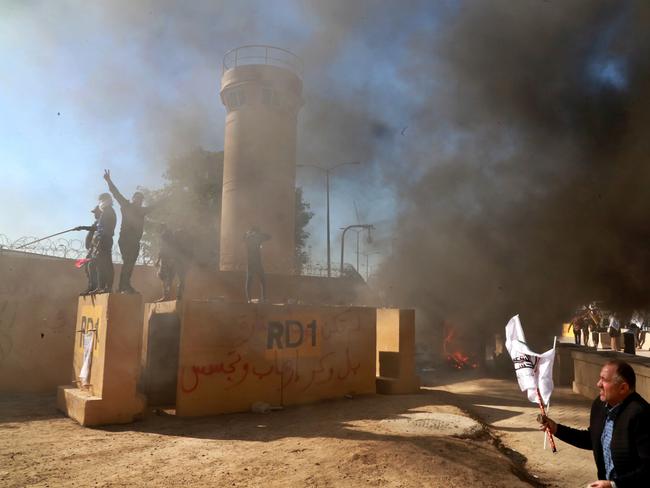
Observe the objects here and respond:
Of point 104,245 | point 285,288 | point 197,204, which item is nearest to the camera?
point 104,245

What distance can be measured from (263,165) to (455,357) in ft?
30.6

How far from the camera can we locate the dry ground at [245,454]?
4996mm

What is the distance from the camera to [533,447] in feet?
22.9

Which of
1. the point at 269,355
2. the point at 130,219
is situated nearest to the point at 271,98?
the point at 130,219

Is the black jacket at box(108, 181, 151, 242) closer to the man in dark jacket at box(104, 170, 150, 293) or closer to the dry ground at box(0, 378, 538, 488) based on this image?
the man in dark jacket at box(104, 170, 150, 293)

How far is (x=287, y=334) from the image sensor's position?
9273mm

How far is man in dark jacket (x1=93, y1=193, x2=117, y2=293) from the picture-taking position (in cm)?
819

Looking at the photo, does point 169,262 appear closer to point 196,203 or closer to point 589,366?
point 589,366

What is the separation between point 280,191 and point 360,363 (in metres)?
9.19

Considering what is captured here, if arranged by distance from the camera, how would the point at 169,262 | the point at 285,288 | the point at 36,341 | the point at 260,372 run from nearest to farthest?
the point at 260,372 < the point at 169,262 < the point at 36,341 < the point at 285,288

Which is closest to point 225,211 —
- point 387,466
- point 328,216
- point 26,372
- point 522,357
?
point 328,216

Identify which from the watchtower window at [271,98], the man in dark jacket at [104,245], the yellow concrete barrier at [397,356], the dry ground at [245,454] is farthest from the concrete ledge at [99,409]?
the watchtower window at [271,98]

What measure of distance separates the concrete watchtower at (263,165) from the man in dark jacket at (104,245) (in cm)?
977

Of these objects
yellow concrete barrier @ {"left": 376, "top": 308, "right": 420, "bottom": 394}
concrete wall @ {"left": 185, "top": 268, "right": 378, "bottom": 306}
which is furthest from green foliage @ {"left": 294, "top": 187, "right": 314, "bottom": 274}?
yellow concrete barrier @ {"left": 376, "top": 308, "right": 420, "bottom": 394}
